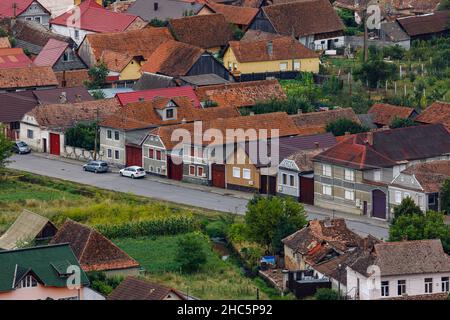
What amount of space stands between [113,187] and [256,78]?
40.9 feet

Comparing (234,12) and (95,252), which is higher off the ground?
(234,12)

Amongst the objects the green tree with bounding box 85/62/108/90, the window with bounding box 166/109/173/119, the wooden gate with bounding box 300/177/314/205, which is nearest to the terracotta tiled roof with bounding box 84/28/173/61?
the green tree with bounding box 85/62/108/90

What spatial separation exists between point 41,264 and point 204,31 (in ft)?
90.5

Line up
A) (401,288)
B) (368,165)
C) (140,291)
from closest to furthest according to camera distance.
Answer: (140,291) → (401,288) → (368,165)

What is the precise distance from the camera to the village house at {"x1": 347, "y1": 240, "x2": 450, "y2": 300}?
2286 centimetres

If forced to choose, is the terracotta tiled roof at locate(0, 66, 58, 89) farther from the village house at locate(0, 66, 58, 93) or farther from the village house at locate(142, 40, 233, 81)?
the village house at locate(142, 40, 233, 81)

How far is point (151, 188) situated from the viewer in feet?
113

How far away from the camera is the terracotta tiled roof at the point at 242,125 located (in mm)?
35713

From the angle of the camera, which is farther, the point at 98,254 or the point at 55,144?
the point at 55,144

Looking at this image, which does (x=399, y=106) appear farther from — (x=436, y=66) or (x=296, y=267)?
(x=296, y=267)

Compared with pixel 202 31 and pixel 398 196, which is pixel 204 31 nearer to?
pixel 202 31

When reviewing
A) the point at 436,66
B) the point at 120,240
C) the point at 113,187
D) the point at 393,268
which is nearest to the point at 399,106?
the point at 436,66

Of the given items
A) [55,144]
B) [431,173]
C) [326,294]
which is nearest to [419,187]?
[431,173]

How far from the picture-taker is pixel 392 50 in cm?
4728
